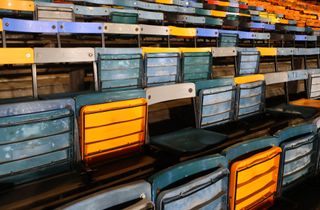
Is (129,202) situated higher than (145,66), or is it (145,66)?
(145,66)

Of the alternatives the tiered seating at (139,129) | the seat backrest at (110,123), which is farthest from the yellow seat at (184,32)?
the seat backrest at (110,123)

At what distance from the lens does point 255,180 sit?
1.79 m

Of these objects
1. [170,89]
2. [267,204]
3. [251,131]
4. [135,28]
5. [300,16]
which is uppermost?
[300,16]

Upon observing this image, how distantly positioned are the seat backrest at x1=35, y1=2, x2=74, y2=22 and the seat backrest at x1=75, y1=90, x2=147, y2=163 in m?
1.99

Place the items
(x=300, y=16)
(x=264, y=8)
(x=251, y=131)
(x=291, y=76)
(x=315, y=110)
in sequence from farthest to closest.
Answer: (x=300, y=16) < (x=264, y=8) < (x=291, y=76) < (x=315, y=110) < (x=251, y=131)

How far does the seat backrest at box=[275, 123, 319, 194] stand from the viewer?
200 centimetres

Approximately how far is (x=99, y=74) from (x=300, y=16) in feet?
36.1

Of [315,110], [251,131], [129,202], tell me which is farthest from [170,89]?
[315,110]

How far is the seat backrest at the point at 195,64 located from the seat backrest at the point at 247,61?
455 mm

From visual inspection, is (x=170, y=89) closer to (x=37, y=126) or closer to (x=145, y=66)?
(x=145, y=66)

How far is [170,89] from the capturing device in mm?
2447

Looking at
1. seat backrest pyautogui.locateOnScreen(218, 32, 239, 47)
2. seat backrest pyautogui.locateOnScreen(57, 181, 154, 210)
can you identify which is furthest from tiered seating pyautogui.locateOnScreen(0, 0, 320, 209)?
seat backrest pyautogui.locateOnScreen(218, 32, 239, 47)

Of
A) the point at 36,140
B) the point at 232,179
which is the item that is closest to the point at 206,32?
the point at 232,179

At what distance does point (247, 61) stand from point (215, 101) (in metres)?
1.31
